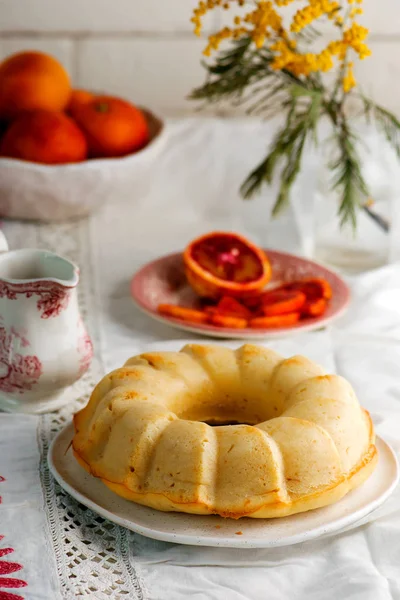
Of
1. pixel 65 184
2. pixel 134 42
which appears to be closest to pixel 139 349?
pixel 65 184

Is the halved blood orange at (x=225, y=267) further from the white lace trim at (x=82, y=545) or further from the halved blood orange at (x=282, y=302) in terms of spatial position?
the white lace trim at (x=82, y=545)

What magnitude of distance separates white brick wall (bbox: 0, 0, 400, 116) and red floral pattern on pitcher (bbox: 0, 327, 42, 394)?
1032mm

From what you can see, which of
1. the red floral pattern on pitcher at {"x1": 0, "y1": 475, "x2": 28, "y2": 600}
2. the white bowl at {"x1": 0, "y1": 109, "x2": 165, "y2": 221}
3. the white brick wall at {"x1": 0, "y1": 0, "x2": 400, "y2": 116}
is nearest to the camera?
the red floral pattern on pitcher at {"x1": 0, "y1": 475, "x2": 28, "y2": 600}

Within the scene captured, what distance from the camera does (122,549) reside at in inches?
28.6

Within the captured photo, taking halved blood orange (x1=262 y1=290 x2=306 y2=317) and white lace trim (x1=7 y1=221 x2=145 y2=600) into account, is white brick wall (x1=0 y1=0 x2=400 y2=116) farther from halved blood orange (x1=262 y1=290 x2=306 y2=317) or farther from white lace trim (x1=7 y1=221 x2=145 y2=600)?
white lace trim (x1=7 y1=221 x2=145 y2=600)

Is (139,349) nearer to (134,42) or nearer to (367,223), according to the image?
(367,223)

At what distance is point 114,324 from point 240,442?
51cm

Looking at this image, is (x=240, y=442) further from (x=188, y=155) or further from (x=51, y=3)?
(x=51, y=3)

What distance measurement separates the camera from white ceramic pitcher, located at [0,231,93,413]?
0.88 metres

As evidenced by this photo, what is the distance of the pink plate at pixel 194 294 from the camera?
3.71 feet

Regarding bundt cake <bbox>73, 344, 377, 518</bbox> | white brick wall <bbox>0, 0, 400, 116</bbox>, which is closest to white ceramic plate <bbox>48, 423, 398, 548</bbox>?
bundt cake <bbox>73, 344, 377, 518</bbox>

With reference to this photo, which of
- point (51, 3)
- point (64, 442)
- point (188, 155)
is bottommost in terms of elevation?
point (188, 155)

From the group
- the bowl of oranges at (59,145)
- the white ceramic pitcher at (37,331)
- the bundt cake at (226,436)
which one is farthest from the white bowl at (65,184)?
the bundt cake at (226,436)

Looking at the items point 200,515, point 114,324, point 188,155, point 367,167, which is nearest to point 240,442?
point 200,515
